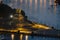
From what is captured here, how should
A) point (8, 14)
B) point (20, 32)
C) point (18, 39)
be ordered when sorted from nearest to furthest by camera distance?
point (20, 32), point (18, 39), point (8, 14)

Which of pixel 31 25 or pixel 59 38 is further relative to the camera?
pixel 31 25

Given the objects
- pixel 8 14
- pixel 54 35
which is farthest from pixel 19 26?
pixel 54 35

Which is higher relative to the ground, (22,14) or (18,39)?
(22,14)

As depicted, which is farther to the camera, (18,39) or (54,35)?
(18,39)

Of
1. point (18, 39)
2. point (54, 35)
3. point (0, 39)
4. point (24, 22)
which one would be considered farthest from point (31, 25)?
point (54, 35)

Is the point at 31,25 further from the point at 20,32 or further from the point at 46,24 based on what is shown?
the point at 20,32

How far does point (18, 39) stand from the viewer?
39.8 ft

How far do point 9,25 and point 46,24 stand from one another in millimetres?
2730

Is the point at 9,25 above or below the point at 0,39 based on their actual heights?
Result: above

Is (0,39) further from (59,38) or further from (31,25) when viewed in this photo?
(59,38)

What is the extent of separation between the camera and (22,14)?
43.0ft

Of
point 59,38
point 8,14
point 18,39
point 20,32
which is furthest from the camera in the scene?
point 8,14

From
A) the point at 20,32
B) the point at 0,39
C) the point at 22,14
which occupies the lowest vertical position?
the point at 0,39

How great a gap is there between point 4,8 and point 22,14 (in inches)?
62.6
